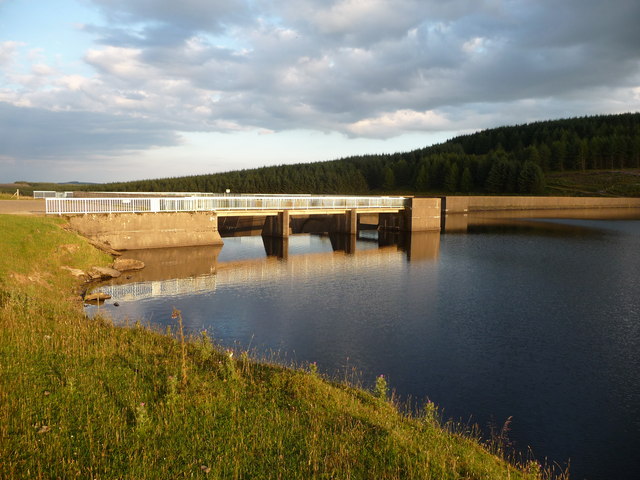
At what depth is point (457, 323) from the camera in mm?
20250

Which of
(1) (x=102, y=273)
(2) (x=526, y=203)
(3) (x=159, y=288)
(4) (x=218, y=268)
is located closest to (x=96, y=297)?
(3) (x=159, y=288)

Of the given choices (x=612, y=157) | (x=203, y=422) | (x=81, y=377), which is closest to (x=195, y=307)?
(x=81, y=377)

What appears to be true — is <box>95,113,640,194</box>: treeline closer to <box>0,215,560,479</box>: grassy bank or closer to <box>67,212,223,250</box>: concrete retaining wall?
<box>67,212,223,250</box>: concrete retaining wall

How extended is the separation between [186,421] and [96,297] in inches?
673

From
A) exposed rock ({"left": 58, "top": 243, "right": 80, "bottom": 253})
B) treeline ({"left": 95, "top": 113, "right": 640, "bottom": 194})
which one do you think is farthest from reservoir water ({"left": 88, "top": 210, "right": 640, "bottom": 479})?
treeline ({"left": 95, "top": 113, "right": 640, "bottom": 194})

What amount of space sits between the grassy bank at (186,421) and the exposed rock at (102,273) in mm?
15562

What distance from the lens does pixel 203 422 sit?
8.00 meters

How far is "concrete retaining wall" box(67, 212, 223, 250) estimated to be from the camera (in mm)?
33781

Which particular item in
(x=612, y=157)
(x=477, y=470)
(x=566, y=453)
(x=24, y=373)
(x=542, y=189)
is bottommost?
(x=566, y=453)

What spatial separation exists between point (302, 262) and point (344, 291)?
1015 cm

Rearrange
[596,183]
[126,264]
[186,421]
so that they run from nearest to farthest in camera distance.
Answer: [186,421] → [126,264] → [596,183]

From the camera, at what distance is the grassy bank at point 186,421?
22.0 feet

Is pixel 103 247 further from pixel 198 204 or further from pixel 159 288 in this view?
pixel 198 204

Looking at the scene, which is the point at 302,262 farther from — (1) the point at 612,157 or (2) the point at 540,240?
(1) the point at 612,157
